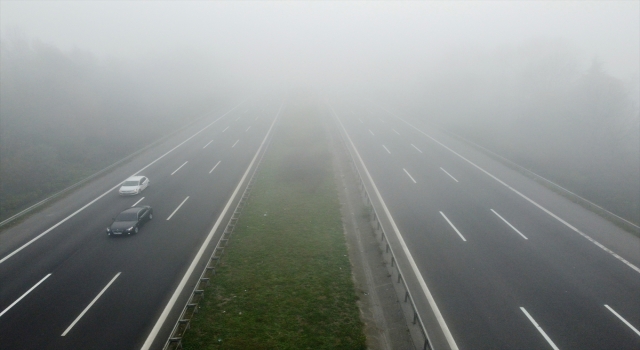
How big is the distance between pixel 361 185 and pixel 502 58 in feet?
227

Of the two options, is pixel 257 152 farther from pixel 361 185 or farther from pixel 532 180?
pixel 532 180

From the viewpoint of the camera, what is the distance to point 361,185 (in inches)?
1027

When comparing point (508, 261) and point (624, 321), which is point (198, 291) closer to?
point (508, 261)

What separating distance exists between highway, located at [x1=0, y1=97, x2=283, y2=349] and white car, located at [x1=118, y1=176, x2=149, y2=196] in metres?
0.49

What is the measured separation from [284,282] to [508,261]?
36.9 ft

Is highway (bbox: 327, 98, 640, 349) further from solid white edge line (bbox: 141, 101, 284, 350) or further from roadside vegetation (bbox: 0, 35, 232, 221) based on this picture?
roadside vegetation (bbox: 0, 35, 232, 221)

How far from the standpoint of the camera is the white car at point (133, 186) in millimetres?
25844

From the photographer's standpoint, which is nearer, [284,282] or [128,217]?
[284,282]

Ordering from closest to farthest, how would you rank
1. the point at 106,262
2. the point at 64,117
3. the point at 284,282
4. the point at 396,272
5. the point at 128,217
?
the point at 284,282
the point at 396,272
the point at 106,262
the point at 128,217
the point at 64,117

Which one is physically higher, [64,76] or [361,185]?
[64,76]

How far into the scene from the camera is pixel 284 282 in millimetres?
14734

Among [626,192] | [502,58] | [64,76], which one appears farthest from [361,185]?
[502,58]

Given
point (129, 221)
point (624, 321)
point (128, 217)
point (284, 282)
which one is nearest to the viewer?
point (624, 321)

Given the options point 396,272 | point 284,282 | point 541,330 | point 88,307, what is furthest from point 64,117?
point 541,330
